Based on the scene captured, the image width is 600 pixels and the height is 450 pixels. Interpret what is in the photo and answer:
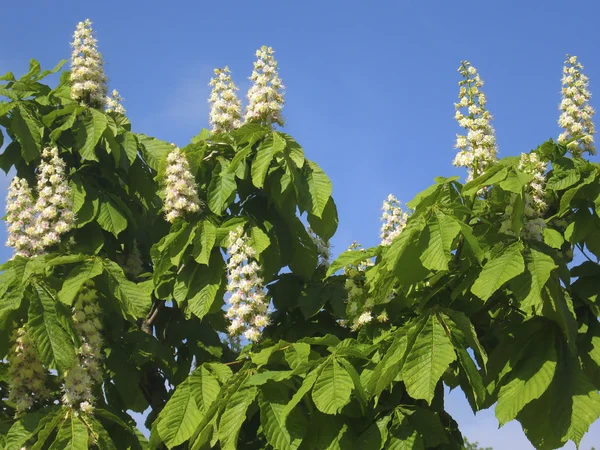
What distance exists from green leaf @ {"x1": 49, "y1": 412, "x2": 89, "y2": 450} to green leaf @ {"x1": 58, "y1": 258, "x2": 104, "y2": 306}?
0.68 meters

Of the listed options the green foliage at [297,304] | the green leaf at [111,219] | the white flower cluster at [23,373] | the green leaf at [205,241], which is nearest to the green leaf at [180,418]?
the green foliage at [297,304]

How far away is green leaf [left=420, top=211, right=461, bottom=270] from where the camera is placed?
3988mm

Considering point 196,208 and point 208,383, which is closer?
point 208,383

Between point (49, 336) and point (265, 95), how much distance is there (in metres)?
2.09

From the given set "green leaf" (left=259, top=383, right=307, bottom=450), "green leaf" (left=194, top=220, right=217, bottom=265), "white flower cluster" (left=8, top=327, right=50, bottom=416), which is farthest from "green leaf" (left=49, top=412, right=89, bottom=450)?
"green leaf" (left=194, top=220, right=217, bottom=265)

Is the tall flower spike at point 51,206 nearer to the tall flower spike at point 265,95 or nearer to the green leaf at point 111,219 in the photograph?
the green leaf at point 111,219

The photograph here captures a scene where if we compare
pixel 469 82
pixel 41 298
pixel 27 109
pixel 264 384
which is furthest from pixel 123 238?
pixel 469 82

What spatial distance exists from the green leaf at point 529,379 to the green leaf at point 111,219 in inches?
111

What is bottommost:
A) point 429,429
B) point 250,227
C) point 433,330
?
point 429,429


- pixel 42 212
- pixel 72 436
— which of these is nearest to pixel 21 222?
pixel 42 212

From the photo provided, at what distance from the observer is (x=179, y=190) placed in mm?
5195

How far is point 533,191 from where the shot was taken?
450cm

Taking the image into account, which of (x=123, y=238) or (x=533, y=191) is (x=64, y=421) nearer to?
(x=123, y=238)

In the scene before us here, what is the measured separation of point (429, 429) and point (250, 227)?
166 cm
